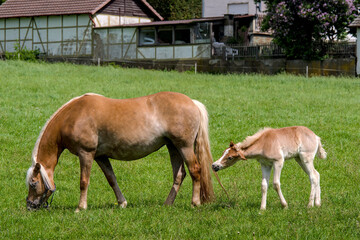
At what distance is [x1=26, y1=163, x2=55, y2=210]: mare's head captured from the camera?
7680 millimetres

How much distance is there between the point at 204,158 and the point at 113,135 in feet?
4.73

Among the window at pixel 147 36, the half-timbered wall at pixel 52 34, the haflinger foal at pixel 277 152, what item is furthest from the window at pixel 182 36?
the haflinger foal at pixel 277 152

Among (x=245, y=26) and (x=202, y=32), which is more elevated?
(x=245, y=26)

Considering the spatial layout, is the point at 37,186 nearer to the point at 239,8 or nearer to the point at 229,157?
the point at 229,157

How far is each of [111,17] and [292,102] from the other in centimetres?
2634

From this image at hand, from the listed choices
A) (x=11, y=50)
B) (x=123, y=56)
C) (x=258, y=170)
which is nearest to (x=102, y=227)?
(x=258, y=170)

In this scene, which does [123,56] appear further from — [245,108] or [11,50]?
[245,108]

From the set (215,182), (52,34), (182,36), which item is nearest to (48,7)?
(52,34)

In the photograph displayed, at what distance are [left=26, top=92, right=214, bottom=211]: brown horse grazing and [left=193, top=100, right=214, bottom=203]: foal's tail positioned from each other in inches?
0.6

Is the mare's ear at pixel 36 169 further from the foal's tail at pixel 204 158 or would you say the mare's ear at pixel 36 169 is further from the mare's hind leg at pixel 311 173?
the mare's hind leg at pixel 311 173

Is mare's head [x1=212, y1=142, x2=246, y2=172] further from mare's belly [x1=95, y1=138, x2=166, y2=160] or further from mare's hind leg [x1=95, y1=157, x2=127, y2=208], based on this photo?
mare's hind leg [x1=95, y1=157, x2=127, y2=208]

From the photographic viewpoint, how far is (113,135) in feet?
25.8

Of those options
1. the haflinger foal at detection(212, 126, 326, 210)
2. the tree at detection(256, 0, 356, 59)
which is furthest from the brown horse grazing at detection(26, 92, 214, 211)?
the tree at detection(256, 0, 356, 59)

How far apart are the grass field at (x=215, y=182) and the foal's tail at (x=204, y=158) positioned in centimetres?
22
